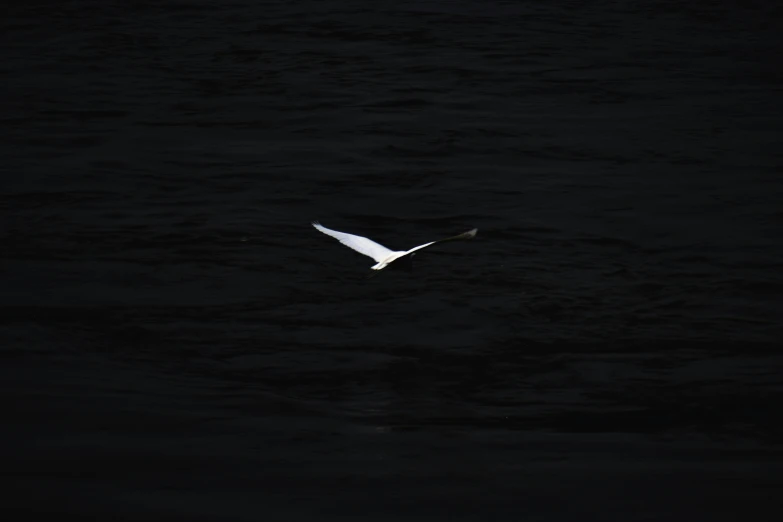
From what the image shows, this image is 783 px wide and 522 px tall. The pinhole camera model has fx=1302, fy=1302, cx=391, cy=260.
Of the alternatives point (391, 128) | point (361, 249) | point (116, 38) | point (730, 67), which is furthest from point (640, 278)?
point (116, 38)

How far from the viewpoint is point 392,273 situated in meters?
10.1

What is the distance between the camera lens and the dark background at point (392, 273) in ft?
21.1

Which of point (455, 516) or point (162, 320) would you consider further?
point (162, 320)

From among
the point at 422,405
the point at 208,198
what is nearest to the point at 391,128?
the point at 208,198

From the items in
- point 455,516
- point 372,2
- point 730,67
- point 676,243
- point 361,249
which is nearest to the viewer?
point 455,516

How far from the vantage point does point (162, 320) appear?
880cm

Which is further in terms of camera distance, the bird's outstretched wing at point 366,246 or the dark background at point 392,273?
the bird's outstretched wing at point 366,246

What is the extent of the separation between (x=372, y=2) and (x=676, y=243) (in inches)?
425

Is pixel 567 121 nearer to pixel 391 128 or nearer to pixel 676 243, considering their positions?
pixel 391 128

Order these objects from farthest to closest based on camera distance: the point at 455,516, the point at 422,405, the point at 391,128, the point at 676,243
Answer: the point at 391,128
the point at 676,243
the point at 422,405
the point at 455,516

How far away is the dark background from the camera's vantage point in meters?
6.44

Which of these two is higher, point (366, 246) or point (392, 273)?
point (366, 246)

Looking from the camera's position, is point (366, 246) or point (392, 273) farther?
point (392, 273)

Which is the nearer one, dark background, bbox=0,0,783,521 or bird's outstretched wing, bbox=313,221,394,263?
dark background, bbox=0,0,783,521
